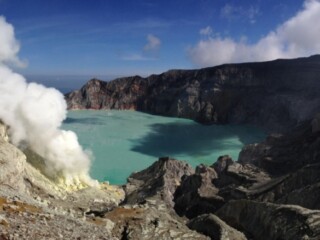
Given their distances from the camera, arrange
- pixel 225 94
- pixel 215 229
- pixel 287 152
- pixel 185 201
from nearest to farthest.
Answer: pixel 215 229, pixel 185 201, pixel 287 152, pixel 225 94

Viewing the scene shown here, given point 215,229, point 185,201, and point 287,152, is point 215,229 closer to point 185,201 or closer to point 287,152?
point 185,201

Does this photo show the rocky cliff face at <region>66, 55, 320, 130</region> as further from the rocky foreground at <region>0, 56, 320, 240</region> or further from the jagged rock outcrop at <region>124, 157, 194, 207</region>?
the jagged rock outcrop at <region>124, 157, 194, 207</region>

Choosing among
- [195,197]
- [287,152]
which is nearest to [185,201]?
[195,197]

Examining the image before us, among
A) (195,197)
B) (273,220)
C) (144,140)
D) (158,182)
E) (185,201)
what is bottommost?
(185,201)

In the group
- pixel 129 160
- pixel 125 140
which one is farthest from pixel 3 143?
pixel 125 140

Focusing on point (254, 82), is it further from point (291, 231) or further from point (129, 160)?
point (291, 231)

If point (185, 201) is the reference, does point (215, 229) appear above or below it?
above
